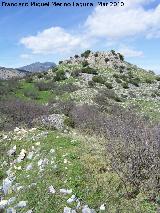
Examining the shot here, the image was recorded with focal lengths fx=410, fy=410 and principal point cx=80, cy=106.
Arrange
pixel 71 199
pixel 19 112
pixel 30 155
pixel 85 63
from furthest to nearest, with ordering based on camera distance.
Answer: pixel 85 63 < pixel 19 112 < pixel 30 155 < pixel 71 199

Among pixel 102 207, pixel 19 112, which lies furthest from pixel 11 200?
pixel 19 112

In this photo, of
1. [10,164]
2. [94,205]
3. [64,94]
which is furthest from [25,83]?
[94,205]

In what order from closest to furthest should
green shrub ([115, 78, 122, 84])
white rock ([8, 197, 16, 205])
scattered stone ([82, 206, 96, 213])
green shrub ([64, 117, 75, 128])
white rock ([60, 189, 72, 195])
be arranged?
1. scattered stone ([82, 206, 96, 213])
2. white rock ([60, 189, 72, 195])
3. white rock ([8, 197, 16, 205])
4. green shrub ([64, 117, 75, 128])
5. green shrub ([115, 78, 122, 84])

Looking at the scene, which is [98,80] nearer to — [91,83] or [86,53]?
[91,83]

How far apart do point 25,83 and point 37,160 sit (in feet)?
126

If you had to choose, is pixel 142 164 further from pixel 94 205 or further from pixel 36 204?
pixel 36 204

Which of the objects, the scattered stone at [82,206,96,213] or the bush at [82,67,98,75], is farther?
the bush at [82,67,98,75]

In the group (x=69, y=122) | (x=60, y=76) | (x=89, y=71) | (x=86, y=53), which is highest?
(x=69, y=122)

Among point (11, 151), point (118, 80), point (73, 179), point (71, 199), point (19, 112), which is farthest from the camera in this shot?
point (118, 80)

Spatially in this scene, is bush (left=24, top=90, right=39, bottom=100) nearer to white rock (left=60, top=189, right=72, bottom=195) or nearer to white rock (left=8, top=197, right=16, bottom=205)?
white rock (left=8, top=197, right=16, bottom=205)

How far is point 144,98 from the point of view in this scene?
43.3 metres

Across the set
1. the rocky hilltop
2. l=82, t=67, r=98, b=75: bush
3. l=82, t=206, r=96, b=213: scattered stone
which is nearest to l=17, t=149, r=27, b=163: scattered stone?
l=82, t=206, r=96, b=213: scattered stone

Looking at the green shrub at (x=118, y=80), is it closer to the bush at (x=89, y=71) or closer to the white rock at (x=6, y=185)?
the bush at (x=89, y=71)

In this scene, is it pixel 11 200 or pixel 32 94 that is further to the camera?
pixel 32 94
